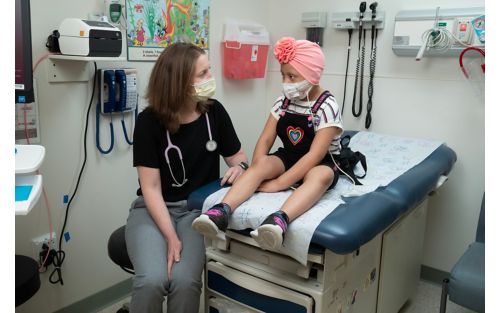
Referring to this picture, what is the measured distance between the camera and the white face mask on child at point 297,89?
5.63 ft

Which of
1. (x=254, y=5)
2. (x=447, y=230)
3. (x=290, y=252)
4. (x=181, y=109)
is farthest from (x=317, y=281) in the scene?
→ (x=254, y=5)

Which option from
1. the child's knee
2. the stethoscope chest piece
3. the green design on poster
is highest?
the green design on poster

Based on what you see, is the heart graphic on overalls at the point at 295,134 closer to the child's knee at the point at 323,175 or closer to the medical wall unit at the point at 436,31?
the child's knee at the point at 323,175

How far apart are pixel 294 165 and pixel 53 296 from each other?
4.24 feet

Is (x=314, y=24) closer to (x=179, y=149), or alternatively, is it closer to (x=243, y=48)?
(x=243, y=48)

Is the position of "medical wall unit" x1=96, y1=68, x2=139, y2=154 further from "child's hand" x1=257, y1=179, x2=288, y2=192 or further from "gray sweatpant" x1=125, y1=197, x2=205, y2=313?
"child's hand" x1=257, y1=179, x2=288, y2=192

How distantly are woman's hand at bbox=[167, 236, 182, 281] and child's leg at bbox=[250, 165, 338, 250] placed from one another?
34 centimetres

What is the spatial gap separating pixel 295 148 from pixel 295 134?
0.19ft

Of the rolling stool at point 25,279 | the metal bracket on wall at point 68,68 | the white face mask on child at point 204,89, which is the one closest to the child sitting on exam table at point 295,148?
the white face mask on child at point 204,89

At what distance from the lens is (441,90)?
7.82 ft

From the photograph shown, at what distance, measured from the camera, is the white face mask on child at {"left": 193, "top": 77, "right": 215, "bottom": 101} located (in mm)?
1717

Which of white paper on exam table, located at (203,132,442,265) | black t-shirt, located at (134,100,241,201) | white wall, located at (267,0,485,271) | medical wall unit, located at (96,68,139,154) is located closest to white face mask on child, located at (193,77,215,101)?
black t-shirt, located at (134,100,241,201)

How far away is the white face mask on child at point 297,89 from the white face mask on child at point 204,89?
298 mm
